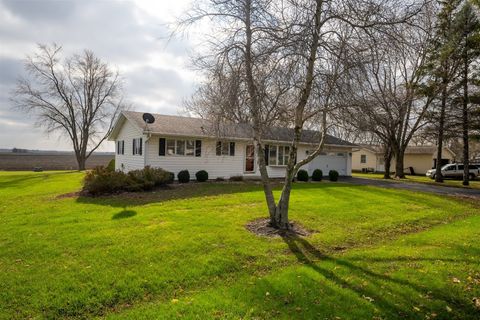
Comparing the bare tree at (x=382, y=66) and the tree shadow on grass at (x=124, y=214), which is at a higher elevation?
the bare tree at (x=382, y=66)

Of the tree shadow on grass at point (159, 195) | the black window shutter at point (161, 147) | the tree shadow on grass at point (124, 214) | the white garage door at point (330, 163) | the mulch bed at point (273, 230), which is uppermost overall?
the black window shutter at point (161, 147)

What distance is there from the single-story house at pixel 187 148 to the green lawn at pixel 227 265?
291 inches

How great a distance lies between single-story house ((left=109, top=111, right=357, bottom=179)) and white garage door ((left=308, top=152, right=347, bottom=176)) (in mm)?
1330

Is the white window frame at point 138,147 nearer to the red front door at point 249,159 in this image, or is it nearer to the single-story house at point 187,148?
the single-story house at point 187,148

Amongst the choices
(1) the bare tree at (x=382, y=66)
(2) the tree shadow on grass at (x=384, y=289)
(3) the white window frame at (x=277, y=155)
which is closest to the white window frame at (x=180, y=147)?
(3) the white window frame at (x=277, y=155)

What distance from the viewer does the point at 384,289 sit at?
4.77m

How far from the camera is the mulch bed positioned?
759 cm

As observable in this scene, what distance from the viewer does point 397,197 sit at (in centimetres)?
1412

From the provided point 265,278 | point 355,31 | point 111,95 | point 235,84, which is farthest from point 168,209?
point 111,95

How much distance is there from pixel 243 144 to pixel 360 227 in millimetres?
12509

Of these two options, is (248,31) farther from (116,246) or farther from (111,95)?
(111,95)

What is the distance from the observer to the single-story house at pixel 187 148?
56.6ft

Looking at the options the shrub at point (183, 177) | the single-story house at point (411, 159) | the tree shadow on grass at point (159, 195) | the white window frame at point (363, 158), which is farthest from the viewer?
the white window frame at point (363, 158)

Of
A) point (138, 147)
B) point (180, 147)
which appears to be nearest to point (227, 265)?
point (180, 147)
